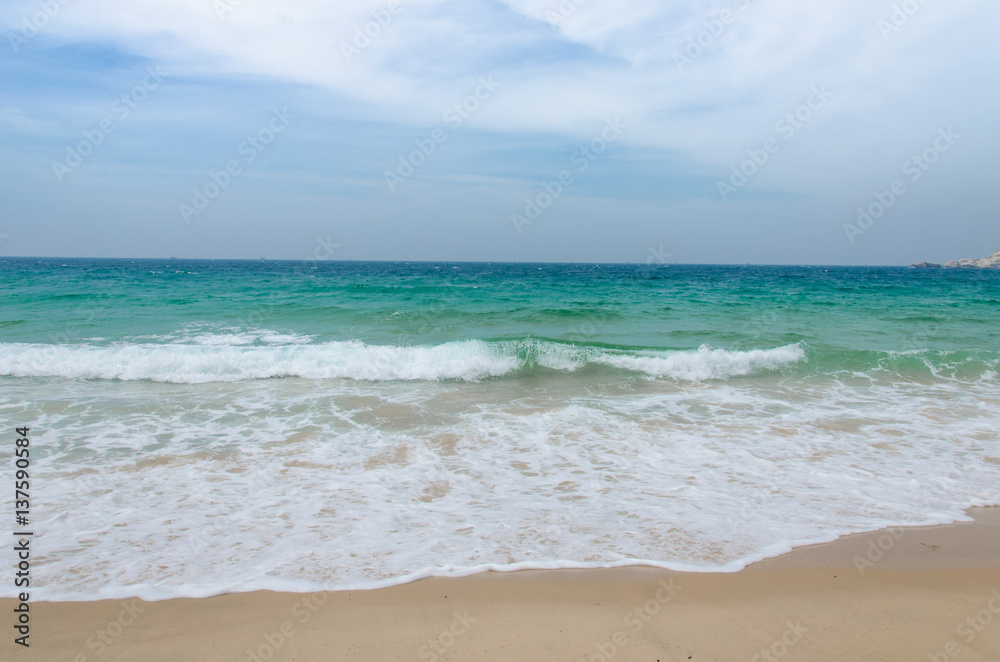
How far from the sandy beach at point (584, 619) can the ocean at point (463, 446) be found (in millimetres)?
223

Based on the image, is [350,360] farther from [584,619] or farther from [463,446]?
[584,619]

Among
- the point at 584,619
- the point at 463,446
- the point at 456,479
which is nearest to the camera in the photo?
the point at 584,619

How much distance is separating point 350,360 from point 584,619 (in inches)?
368

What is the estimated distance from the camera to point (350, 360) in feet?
39.0

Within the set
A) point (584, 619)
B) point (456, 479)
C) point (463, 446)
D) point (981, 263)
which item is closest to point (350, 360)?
point (463, 446)

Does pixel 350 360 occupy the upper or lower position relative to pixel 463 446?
upper

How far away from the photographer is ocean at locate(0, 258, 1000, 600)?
4.33 metres

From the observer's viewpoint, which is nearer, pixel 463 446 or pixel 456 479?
pixel 456 479

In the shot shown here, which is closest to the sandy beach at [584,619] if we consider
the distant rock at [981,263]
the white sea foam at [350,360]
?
the white sea foam at [350,360]

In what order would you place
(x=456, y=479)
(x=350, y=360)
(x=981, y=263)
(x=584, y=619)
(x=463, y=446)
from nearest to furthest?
(x=584, y=619)
(x=456, y=479)
(x=463, y=446)
(x=350, y=360)
(x=981, y=263)

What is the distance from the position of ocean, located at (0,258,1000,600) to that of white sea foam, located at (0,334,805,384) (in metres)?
0.07

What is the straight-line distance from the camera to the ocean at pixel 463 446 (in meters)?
4.33

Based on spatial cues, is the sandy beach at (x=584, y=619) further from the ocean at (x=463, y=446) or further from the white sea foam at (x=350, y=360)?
the white sea foam at (x=350, y=360)

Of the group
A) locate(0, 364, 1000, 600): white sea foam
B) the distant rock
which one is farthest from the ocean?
the distant rock
